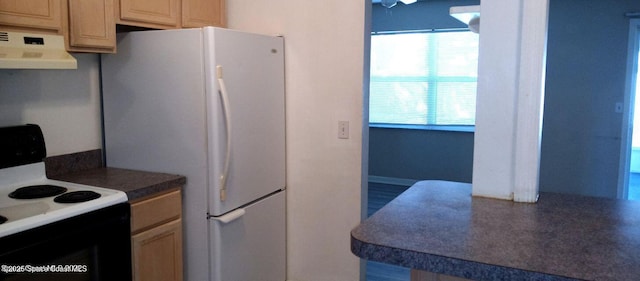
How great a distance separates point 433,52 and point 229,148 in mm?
3873

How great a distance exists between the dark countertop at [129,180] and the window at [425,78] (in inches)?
155

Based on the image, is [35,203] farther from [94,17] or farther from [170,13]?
[170,13]

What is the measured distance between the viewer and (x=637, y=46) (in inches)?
169

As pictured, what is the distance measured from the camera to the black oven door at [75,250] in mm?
1600

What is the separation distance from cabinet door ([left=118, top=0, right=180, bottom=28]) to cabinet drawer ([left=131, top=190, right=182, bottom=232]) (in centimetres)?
85

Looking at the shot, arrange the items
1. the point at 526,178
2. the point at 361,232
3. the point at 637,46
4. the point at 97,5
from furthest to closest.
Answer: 1. the point at 637,46
2. the point at 97,5
3. the point at 526,178
4. the point at 361,232

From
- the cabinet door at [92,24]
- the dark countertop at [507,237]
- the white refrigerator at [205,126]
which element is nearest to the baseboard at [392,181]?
the white refrigerator at [205,126]

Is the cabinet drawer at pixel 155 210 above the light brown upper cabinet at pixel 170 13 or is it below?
below

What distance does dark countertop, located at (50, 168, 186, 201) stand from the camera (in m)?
2.14

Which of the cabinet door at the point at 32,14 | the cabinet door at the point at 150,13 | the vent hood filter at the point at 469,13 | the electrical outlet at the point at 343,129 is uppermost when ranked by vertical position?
the cabinet door at the point at 150,13

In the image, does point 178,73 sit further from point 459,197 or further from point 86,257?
point 459,197

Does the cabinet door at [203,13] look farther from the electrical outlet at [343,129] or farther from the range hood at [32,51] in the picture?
the electrical outlet at [343,129]

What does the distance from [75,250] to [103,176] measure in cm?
65

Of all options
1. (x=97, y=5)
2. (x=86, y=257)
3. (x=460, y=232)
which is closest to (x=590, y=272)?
(x=460, y=232)
